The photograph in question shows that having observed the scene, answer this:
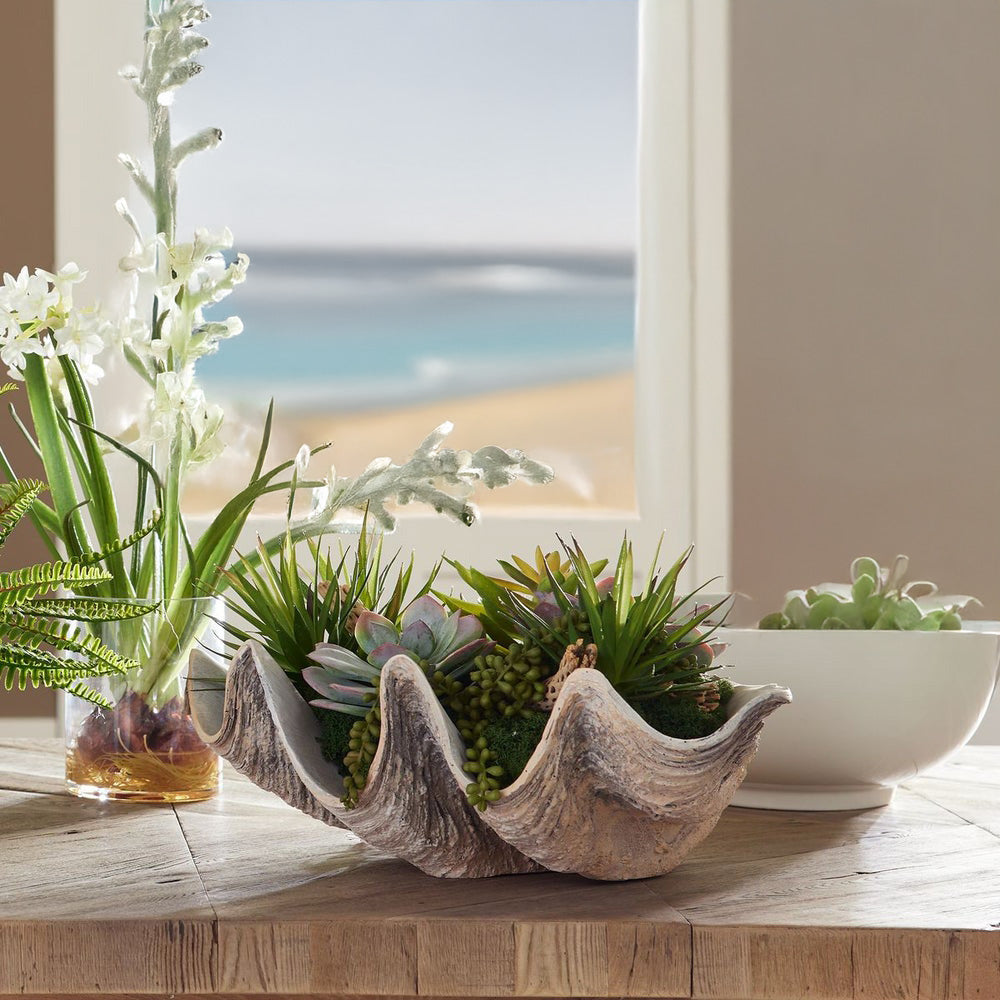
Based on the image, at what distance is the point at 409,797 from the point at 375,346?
184cm

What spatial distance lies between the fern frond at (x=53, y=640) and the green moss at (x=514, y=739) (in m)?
0.29

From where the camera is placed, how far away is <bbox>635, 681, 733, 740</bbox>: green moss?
0.52 m

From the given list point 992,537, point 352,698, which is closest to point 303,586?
point 352,698

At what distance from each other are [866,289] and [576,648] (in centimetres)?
194

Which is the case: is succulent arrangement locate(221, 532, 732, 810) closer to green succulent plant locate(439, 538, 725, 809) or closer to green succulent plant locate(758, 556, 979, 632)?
green succulent plant locate(439, 538, 725, 809)

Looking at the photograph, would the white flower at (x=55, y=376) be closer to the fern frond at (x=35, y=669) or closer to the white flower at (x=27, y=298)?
the white flower at (x=27, y=298)

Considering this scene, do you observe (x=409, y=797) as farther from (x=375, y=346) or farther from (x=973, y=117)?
(x=973, y=117)

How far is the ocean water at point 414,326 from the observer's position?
228 centimetres

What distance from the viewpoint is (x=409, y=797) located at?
0.52 metres

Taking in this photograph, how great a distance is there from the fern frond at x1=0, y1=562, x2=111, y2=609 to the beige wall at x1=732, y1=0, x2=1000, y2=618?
1.68 meters

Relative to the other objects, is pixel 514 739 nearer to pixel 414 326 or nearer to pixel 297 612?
pixel 297 612

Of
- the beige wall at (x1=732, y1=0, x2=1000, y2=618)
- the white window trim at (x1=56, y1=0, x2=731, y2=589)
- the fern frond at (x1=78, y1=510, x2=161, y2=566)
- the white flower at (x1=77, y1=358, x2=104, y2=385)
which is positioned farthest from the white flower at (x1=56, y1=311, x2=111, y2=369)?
the beige wall at (x1=732, y1=0, x2=1000, y2=618)

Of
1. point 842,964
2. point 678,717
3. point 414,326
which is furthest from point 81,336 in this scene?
point 414,326

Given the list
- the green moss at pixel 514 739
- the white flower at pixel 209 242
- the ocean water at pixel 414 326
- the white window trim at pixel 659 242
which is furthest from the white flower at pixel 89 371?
the ocean water at pixel 414 326
